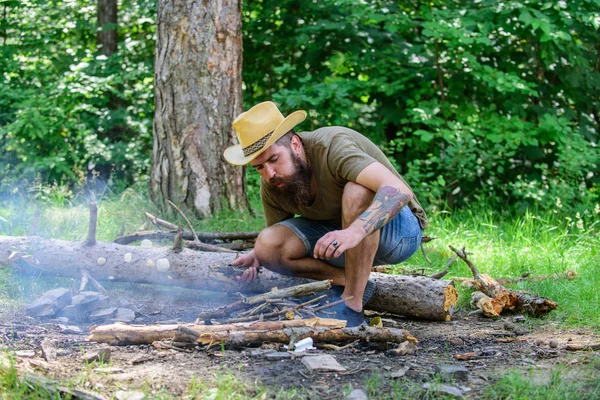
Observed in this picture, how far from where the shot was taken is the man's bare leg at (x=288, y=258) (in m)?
4.34

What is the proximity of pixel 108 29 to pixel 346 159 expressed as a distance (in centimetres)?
649

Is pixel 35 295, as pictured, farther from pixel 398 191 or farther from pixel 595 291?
pixel 595 291

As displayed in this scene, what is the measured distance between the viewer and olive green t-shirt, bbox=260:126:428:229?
3.88 m

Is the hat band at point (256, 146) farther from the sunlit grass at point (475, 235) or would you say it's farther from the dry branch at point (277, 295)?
the sunlit grass at point (475, 235)

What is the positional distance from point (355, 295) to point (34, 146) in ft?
20.7

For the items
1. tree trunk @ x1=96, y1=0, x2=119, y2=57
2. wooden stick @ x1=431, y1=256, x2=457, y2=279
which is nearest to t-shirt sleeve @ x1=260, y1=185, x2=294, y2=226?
wooden stick @ x1=431, y1=256, x2=457, y2=279

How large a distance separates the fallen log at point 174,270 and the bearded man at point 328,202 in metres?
0.12

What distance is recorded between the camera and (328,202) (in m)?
4.21

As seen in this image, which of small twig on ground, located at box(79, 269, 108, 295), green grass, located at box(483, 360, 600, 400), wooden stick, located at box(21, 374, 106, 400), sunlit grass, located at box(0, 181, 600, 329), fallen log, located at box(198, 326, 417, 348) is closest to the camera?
wooden stick, located at box(21, 374, 106, 400)

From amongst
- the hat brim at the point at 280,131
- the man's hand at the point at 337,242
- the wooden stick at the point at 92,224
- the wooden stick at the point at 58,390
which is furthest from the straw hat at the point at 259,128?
the wooden stick at the point at 58,390

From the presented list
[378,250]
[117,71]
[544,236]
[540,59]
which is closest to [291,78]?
[117,71]

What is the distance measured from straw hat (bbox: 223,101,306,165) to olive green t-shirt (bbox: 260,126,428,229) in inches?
9.2

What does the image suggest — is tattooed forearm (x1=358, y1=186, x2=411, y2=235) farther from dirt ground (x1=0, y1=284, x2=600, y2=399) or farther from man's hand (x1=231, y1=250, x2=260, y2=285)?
man's hand (x1=231, y1=250, x2=260, y2=285)

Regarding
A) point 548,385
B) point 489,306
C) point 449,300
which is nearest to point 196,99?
point 449,300
